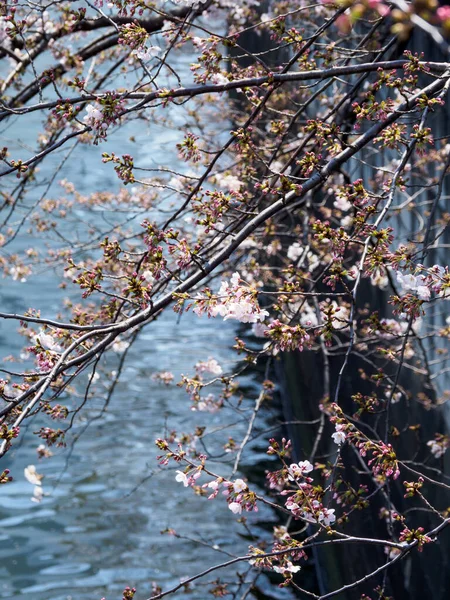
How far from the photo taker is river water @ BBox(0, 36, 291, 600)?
5.91 meters

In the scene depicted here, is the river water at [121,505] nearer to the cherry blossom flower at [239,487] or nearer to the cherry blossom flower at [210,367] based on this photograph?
the cherry blossom flower at [210,367]

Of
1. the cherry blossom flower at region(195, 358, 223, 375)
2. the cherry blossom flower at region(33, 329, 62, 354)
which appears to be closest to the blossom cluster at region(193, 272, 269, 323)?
the cherry blossom flower at region(33, 329, 62, 354)

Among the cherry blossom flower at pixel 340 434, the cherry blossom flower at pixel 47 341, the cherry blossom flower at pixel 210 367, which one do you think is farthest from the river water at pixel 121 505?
the cherry blossom flower at pixel 340 434

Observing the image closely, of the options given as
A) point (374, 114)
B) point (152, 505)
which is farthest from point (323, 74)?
point (152, 505)

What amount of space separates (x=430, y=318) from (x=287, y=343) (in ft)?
6.77

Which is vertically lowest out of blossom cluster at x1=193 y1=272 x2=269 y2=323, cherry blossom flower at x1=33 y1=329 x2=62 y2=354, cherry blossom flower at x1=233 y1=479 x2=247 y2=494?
cherry blossom flower at x1=233 y1=479 x2=247 y2=494

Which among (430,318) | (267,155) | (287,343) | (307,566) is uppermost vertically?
(267,155)

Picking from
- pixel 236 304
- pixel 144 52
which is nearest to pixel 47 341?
pixel 236 304

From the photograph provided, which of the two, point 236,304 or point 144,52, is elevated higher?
point 144,52

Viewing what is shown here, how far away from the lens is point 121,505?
6.86 metres

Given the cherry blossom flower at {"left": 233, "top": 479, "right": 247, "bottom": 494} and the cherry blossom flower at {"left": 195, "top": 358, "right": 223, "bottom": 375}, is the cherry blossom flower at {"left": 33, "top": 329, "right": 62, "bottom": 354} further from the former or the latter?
the cherry blossom flower at {"left": 195, "top": 358, "right": 223, "bottom": 375}

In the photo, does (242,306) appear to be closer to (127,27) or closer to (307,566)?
(127,27)

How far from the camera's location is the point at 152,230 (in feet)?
7.13

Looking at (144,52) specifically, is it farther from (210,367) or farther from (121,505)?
(121,505)
